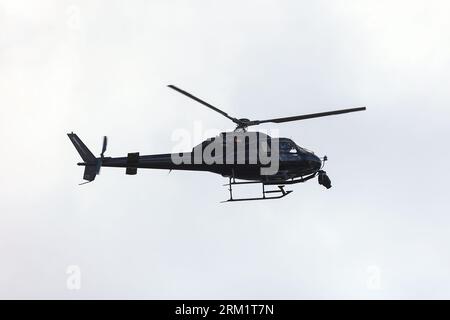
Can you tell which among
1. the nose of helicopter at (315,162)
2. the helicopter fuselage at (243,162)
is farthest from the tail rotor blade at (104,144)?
the nose of helicopter at (315,162)

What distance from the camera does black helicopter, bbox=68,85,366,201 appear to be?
33531mm

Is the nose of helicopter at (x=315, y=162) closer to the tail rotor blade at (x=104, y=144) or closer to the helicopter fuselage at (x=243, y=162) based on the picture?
the helicopter fuselage at (x=243, y=162)

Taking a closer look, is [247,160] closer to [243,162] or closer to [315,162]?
[243,162]

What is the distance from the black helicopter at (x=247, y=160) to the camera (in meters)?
33.5

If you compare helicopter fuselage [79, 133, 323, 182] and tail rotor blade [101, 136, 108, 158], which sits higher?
tail rotor blade [101, 136, 108, 158]

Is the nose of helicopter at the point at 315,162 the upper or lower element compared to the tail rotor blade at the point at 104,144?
lower

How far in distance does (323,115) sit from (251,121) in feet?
12.1

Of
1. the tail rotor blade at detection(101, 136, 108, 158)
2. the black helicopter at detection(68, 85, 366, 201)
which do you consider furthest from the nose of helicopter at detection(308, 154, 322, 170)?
the tail rotor blade at detection(101, 136, 108, 158)

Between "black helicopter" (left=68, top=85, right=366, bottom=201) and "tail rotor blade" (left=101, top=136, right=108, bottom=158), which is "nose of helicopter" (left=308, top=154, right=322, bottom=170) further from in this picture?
"tail rotor blade" (left=101, top=136, right=108, bottom=158)

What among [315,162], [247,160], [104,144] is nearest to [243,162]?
[247,160]

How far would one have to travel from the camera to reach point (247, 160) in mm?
33656
